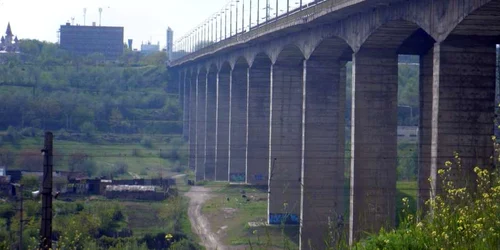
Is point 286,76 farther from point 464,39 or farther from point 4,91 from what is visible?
point 4,91

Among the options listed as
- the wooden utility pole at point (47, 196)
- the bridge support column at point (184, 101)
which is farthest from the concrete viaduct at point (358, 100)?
the bridge support column at point (184, 101)

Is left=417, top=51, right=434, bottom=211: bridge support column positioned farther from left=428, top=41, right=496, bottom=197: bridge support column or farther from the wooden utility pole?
the wooden utility pole

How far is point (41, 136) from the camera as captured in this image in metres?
47.4

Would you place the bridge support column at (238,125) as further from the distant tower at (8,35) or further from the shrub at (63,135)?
the distant tower at (8,35)

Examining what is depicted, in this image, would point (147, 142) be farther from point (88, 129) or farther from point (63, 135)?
point (63, 135)

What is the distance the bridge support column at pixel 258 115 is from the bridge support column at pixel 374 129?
1621 cm

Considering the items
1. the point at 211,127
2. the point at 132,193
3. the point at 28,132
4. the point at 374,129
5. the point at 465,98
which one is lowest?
the point at 132,193

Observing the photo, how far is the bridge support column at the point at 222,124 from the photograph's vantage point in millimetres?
50969

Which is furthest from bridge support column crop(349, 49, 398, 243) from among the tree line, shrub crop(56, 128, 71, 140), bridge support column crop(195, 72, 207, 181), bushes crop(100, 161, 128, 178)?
the tree line

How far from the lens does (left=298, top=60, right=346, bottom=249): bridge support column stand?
3158 cm

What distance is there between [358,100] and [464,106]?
21.0 ft

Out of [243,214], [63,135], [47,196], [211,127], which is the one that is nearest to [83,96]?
[63,135]

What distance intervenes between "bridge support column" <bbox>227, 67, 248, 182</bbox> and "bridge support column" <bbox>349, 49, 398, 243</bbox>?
2139 centimetres

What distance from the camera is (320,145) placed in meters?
32.2
